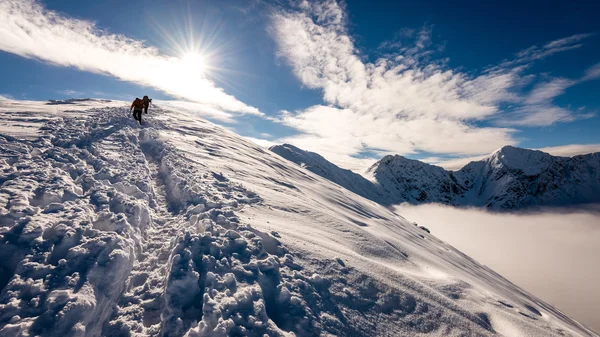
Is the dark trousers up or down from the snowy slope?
up

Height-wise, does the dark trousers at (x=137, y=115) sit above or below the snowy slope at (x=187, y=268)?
above

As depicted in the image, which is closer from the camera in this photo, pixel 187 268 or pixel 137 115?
pixel 187 268

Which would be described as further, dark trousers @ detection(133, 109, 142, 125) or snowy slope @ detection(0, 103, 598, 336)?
dark trousers @ detection(133, 109, 142, 125)

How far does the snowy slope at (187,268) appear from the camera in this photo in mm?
4500

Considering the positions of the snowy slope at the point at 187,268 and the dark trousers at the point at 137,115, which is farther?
the dark trousers at the point at 137,115

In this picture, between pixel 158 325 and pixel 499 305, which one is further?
pixel 499 305

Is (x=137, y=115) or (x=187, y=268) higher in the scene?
(x=137, y=115)

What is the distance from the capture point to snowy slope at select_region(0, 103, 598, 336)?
4.50 meters

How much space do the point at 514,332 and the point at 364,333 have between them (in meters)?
4.60

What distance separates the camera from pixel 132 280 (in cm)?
551

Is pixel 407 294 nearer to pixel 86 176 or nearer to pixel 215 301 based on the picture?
pixel 215 301

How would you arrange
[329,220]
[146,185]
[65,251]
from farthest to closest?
[329,220]
[146,185]
[65,251]

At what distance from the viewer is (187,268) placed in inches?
215

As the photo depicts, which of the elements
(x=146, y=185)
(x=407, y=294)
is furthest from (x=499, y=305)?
(x=146, y=185)
